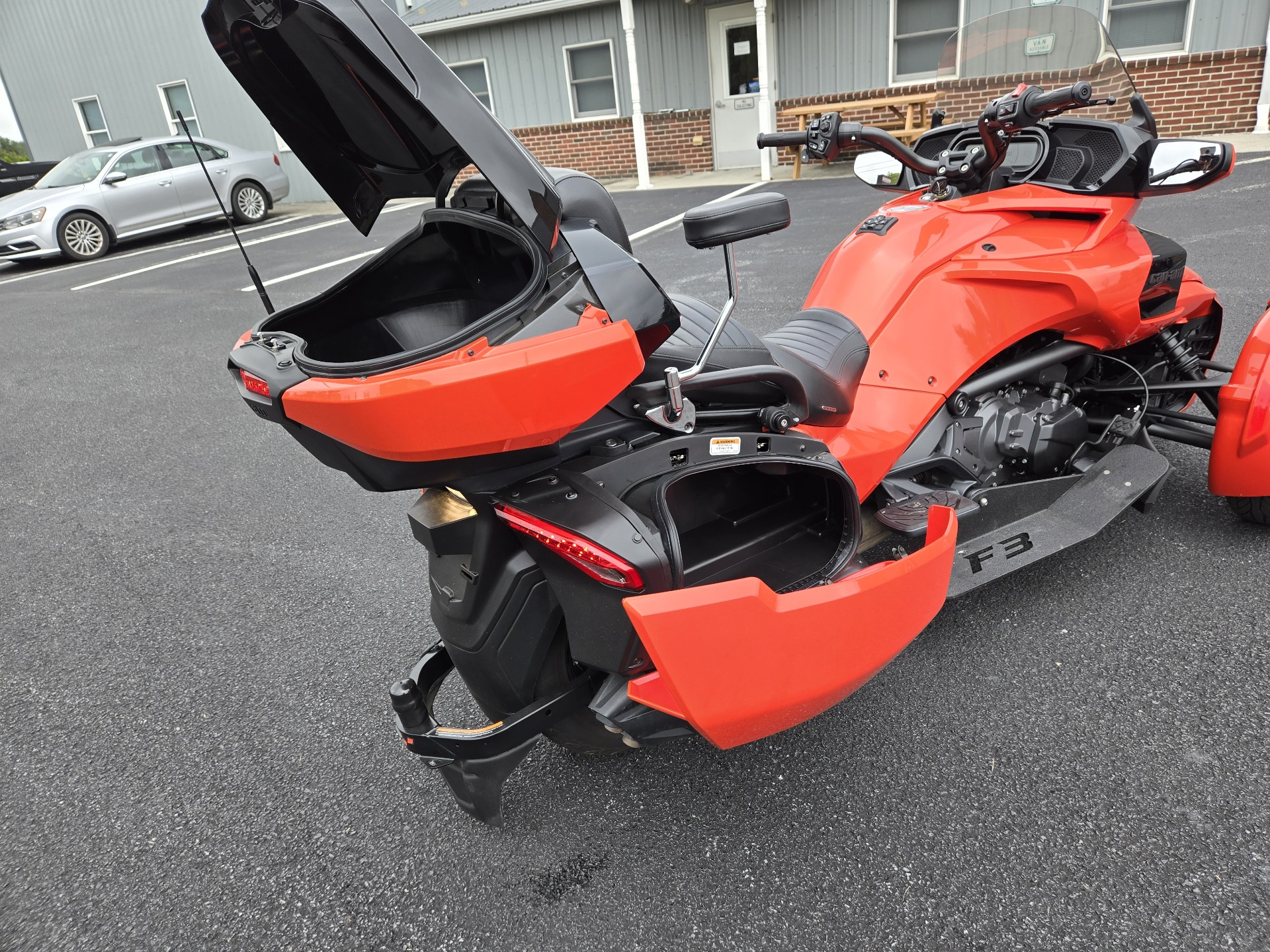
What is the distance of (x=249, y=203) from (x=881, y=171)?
12679mm

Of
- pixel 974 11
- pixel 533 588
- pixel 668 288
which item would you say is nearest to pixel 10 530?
pixel 533 588

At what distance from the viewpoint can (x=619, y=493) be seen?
1553 mm

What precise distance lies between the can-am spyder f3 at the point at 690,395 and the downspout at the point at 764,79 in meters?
9.08

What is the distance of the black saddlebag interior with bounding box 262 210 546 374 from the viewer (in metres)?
1.65

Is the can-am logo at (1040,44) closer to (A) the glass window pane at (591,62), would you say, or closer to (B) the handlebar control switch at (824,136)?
(B) the handlebar control switch at (824,136)

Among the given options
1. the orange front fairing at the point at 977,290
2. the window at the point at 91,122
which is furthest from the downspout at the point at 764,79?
the window at the point at 91,122

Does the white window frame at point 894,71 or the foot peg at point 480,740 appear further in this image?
Answer: the white window frame at point 894,71

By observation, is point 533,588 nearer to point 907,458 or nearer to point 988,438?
point 907,458

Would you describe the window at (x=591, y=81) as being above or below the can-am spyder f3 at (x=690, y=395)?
above

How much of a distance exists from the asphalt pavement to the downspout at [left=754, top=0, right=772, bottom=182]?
31.7 feet

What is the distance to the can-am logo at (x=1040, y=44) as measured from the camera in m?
2.84

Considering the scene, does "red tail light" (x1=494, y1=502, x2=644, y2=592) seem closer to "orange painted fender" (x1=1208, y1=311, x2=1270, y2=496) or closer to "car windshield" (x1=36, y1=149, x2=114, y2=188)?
"orange painted fender" (x1=1208, y1=311, x2=1270, y2=496)

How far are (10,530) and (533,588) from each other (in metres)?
3.40

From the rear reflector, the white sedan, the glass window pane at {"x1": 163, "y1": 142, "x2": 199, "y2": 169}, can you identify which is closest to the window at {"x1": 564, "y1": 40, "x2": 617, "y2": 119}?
the white sedan
